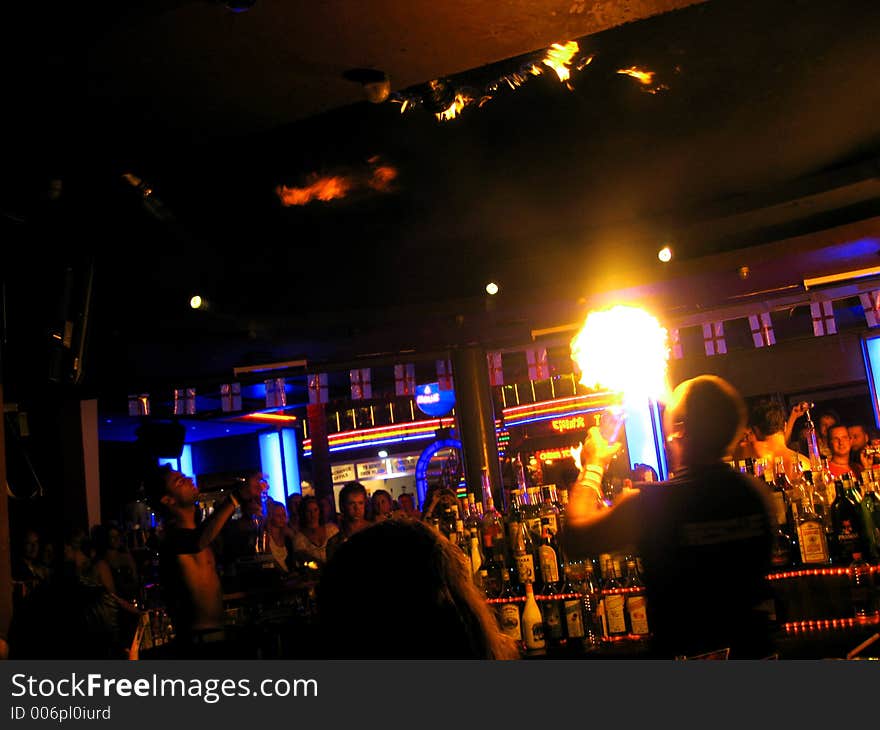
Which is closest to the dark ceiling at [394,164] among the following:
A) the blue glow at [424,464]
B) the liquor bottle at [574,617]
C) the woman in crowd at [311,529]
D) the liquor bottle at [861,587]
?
the woman in crowd at [311,529]

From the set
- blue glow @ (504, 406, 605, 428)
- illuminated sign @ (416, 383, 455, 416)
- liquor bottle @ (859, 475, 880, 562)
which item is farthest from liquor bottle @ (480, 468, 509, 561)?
blue glow @ (504, 406, 605, 428)

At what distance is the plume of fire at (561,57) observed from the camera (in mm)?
4418

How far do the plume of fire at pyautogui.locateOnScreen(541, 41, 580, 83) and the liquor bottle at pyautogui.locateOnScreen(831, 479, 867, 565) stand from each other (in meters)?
2.63

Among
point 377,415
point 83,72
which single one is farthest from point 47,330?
point 377,415

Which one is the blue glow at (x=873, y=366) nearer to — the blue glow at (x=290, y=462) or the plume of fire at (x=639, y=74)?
the plume of fire at (x=639, y=74)

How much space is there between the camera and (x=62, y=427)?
9055 mm

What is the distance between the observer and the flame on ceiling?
19.8 feet

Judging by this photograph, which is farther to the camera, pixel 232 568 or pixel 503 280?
pixel 503 280

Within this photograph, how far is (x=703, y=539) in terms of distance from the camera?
2.70 meters

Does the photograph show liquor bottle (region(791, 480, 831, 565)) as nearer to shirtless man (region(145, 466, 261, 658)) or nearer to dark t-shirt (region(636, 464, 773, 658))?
dark t-shirt (region(636, 464, 773, 658))

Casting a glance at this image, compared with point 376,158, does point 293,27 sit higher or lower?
lower

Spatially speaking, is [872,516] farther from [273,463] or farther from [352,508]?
[273,463]

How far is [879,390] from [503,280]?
5626 millimetres
